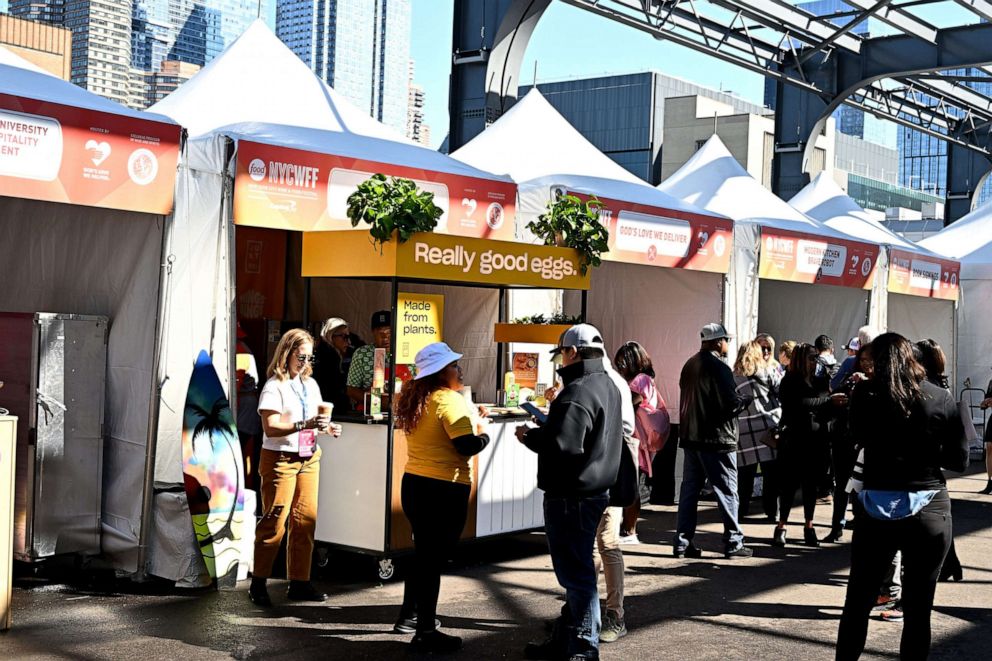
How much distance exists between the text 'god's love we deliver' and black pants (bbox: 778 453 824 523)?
7.71ft

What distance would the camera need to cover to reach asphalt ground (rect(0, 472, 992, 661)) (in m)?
5.47

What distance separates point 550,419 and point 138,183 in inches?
114

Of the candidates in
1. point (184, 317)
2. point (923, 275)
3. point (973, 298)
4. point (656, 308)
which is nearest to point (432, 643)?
point (184, 317)

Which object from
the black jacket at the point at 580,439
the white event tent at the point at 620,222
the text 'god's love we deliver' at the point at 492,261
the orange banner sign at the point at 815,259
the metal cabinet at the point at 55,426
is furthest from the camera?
the orange banner sign at the point at 815,259

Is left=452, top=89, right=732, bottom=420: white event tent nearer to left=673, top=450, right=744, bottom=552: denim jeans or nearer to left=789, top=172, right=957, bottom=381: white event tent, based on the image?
left=673, top=450, right=744, bottom=552: denim jeans

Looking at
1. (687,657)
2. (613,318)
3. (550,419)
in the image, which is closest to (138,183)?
(550,419)

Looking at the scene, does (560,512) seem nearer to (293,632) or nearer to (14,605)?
(293,632)

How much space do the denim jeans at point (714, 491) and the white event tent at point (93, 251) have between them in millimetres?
3582

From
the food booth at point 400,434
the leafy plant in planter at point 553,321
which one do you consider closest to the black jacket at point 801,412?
the leafy plant in planter at point 553,321

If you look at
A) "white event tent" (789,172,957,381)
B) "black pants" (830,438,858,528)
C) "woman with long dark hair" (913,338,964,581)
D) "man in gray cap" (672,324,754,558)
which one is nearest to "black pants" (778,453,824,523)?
"black pants" (830,438,858,528)

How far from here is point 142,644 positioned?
5.41m

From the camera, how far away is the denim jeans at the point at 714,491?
794cm

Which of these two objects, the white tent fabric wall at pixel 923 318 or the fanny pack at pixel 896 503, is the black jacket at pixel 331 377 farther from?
the white tent fabric wall at pixel 923 318

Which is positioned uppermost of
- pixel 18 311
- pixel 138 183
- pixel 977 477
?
pixel 138 183
